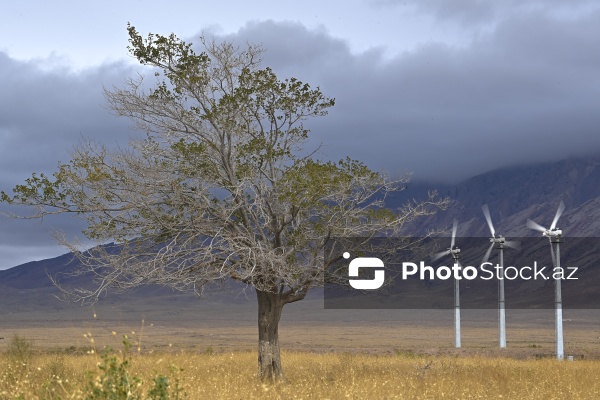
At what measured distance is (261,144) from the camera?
83.6ft

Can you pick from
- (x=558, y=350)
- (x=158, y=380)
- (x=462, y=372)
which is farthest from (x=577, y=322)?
(x=158, y=380)

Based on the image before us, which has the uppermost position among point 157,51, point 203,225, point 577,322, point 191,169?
point 157,51

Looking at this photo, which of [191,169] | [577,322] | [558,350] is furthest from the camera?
[577,322]

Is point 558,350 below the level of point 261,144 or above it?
below

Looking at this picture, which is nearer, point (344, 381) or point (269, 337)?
point (344, 381)

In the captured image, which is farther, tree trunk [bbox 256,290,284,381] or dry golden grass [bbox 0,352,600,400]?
tree trunk [bbox 256,290,284,381]

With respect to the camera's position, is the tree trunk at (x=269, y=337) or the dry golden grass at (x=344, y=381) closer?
the dry golden grass at (x=344, y=381)

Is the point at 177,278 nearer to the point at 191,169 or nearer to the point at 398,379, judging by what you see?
the point at 191,169

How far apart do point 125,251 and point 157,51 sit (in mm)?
6230

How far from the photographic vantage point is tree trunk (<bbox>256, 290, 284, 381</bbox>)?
1011 inches

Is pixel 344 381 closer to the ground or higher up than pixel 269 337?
closer to the ground

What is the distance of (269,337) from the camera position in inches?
1020

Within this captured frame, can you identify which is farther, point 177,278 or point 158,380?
point 177,278

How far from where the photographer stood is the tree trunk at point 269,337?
25.7 metres
